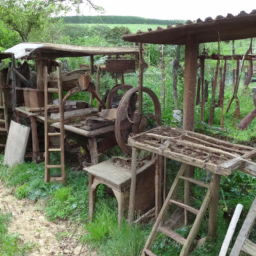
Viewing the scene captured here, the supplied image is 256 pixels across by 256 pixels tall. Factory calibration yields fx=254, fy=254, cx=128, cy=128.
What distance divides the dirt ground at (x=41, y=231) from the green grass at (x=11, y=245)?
81 mm

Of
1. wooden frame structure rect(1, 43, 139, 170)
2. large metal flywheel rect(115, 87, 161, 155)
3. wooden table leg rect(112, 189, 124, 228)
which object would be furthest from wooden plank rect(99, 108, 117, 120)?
wooden table leg rect(112, 189, 124, 228)

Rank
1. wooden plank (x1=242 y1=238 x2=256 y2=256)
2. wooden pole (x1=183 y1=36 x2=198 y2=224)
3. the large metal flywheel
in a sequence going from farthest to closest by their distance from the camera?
the large metal flywheel → wooden pole (x1=183 y1=36 x2=198 y2=224) → wooden plank (x1=242 y1=238 x2=256 y2=256)

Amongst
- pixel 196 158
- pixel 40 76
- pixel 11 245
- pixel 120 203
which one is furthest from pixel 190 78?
pixel 40 76

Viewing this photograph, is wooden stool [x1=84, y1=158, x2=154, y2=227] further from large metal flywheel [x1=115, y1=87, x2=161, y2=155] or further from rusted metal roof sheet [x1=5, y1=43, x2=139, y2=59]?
rusted metal roof sheet [x1=5, y1=43, x2=139, y2=59]

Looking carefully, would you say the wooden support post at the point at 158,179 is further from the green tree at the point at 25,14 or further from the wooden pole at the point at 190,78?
the green tree at the point at 25,14

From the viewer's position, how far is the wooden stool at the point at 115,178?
11.9 feet

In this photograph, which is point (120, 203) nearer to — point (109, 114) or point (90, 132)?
point (90, 132)

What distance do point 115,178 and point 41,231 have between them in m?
1.58

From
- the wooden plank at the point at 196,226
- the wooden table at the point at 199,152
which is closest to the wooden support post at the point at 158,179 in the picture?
the wooden table at the point at 199,152

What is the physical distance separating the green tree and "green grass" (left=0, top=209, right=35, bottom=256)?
905cm

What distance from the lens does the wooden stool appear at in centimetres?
362

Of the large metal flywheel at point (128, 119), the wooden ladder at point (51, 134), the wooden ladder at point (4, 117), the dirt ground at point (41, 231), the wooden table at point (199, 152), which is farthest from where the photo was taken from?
the wooden ladder at point (4, 117)

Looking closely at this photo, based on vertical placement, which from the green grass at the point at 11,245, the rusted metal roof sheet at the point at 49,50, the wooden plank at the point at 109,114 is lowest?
the green grass at the point at 11,245

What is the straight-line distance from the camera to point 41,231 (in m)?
4.09
